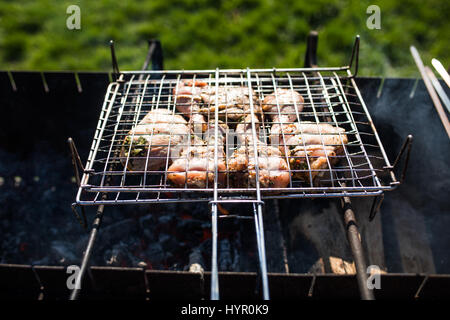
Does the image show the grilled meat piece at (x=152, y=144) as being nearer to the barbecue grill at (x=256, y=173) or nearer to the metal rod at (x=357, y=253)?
the barbecue grill at (x=256, y=173)

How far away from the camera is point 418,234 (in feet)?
11.4

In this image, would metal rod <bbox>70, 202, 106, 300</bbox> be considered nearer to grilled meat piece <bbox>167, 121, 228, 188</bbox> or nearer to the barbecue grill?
the barbecue grill

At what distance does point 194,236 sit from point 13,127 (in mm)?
2645

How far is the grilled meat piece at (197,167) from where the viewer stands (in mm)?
2334

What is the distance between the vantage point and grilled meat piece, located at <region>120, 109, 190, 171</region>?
98.8 inches

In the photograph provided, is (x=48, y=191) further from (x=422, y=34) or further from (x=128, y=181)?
(x=422, y=34)

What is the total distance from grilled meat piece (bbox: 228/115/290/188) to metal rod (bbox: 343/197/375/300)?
483mm

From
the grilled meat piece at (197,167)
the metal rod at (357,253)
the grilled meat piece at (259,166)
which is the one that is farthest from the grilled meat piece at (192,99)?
the metal rod at (357,253)

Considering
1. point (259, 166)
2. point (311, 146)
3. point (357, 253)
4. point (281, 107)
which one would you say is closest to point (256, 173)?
point (259, 166)

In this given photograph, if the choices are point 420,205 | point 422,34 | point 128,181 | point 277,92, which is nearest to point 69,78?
point 128,181

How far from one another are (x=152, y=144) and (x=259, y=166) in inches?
33.7

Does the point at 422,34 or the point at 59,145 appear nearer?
the point at 59,145

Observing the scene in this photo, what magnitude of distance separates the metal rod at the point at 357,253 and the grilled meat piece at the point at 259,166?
1.59 feet
